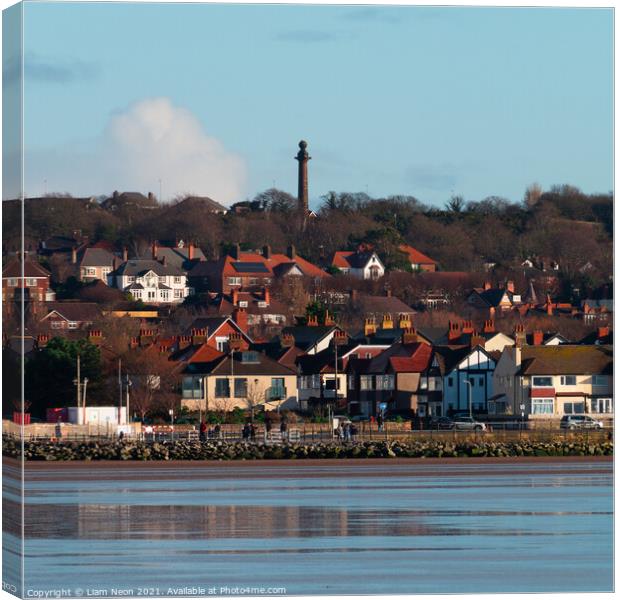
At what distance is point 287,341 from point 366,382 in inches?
350

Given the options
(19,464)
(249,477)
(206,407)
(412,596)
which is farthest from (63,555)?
(206,407)

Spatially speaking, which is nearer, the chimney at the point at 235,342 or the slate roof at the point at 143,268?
the chimney at the point at 235,342

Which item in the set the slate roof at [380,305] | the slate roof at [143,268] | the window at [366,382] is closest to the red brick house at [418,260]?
the slate roof at [380,305]

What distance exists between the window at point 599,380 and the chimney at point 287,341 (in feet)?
56.3

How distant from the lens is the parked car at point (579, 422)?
46.3 meters

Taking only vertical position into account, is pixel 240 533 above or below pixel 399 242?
below

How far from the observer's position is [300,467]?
34938mm

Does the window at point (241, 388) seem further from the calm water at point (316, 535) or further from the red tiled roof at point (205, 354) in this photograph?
the calm water at point (316, 535)

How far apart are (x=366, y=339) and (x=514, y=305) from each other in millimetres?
15548

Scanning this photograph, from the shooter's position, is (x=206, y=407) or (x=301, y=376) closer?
(x=206, y=407)

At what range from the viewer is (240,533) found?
19.6 m

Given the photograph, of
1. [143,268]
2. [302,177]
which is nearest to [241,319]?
[143,268]

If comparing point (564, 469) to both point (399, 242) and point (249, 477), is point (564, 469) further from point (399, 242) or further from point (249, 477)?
point (399, 242)

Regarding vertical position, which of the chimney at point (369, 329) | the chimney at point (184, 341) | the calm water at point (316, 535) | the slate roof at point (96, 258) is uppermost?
the slate roof at point (96, 258)
